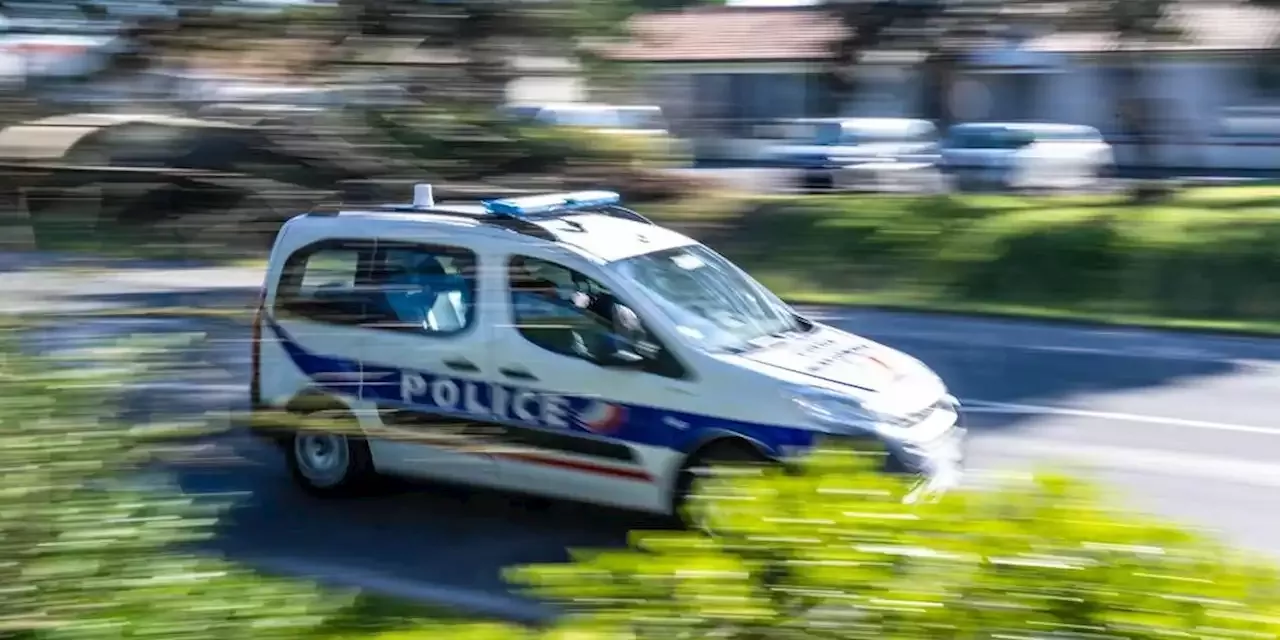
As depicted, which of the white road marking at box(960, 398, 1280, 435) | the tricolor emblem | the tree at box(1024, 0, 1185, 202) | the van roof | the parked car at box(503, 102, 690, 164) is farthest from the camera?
the white road marking at box(960, 398, 1280, 435)

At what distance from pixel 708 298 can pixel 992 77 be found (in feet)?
10.9

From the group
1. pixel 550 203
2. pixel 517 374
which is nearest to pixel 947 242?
pixel 550 203

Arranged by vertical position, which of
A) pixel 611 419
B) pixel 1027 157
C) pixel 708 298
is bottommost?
pixel 611 419

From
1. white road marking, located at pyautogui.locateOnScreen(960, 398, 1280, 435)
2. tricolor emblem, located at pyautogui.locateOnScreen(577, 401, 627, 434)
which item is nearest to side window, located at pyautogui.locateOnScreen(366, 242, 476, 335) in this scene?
tricolor emblem, located at pyautogui.locateOnScreen(577, 401, 627, 434)

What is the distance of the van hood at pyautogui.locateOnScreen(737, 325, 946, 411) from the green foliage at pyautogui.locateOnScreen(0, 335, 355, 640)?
4.00 m

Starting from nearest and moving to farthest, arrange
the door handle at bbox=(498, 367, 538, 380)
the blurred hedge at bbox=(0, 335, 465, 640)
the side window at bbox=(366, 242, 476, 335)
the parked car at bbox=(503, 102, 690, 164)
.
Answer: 1. the parked car at bbox=(503, 102, 690, 164)
2. the blurred hedge at bbox=(0, 335, 465, 640)
3. the side window at bbox=(366, 242, 476, 335)
4. the door handle at bbox=(498, 367, 538, 380)

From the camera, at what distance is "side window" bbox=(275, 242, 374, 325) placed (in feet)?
9.55

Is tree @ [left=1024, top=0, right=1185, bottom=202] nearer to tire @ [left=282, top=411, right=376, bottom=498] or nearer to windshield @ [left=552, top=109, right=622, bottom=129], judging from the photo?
windshield @ [left=552, top=109, right=622, bottom=129]

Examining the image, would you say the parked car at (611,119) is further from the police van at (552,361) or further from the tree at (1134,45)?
the tree at (1134,45)

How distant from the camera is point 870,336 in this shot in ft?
20.7

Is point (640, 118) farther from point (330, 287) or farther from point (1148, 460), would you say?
point (1148, 460)

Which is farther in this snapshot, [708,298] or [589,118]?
[708,298]

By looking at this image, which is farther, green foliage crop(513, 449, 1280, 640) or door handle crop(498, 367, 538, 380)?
door handle crop(498, 367, 538, 380)

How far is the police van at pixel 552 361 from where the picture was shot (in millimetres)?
2994
